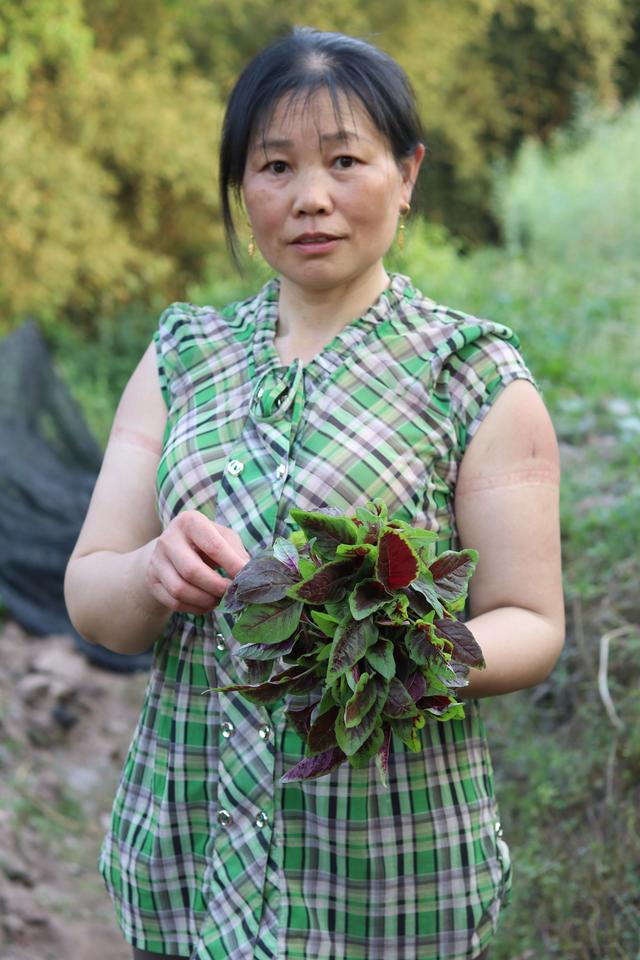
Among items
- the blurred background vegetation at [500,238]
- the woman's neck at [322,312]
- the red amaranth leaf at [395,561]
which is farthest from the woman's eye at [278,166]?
the red amaranth leaf at [395,561]

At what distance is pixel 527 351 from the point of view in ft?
15.8

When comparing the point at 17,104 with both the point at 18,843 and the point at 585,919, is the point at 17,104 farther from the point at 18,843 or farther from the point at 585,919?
the point at 585,919

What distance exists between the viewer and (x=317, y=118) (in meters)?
1.48

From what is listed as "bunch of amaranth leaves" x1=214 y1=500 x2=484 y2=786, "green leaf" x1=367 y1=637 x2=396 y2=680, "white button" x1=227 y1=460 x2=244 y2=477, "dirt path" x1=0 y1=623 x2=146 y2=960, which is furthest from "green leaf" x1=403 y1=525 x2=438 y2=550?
"dirt path" x1=0 y1=623 x2=146 y2=960

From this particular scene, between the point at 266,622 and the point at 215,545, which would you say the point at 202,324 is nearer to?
the point at 215,545

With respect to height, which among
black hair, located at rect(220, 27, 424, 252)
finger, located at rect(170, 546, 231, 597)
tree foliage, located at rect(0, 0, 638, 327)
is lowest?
finger, located at rect(170, 546, 231, 597)

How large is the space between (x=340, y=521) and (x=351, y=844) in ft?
1.59

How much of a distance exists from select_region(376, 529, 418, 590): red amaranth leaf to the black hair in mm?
628

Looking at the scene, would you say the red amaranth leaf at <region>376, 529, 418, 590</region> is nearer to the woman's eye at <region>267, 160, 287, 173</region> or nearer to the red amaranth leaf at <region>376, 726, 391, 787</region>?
the red amaranth leaf at <region>376, 726, 391, 787</region>

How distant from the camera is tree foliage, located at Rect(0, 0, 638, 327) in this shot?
8.21 meters

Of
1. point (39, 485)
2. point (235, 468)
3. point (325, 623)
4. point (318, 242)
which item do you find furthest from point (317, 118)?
point (39, 485)

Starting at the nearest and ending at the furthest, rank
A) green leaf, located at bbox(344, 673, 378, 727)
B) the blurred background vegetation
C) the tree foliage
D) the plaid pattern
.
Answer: green leaf, located at bbox(344, 673, 378, 727)
the plaid pattern
the blurred background vegetation
the tree foliage

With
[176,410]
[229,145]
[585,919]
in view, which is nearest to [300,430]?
Answer: [176,410]

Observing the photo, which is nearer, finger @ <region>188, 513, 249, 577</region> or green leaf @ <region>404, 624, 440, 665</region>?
green leaf @ <region>404, 624, 440, 665</region>
